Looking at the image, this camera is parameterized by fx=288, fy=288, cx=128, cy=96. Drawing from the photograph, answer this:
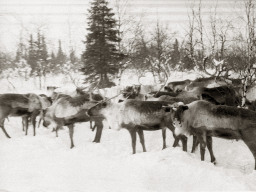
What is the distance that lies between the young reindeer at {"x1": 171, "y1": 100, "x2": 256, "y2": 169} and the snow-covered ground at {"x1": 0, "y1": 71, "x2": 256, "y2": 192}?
1.57ft

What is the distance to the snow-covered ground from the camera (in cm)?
408

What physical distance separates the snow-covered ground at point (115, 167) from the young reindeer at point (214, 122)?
48 centimetres

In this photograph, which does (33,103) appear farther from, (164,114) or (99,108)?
(164,114)

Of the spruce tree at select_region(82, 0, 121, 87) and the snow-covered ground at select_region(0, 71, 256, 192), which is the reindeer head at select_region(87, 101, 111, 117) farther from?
the spruce tree at select_region(82, 0, 121, 87)

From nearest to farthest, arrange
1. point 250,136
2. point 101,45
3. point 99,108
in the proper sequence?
1. point 250,136
2. point 99,108
3. point 101,45

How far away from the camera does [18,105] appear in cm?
820

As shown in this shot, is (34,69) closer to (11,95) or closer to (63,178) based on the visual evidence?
(11,95)

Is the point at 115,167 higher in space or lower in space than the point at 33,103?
lower

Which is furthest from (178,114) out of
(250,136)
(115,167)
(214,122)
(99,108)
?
(99,108)

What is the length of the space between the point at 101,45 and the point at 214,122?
10.8 meters

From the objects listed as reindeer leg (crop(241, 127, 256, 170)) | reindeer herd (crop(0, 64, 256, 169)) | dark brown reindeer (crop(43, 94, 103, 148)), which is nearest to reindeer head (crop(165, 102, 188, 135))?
reindeer herd (crop(0, 64, 256, 169))

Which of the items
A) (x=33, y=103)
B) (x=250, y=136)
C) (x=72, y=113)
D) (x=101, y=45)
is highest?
(x=101, y=45)

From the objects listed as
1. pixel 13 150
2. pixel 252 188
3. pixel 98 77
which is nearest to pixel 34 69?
pixel 98 77

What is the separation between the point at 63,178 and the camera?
4496 mm
